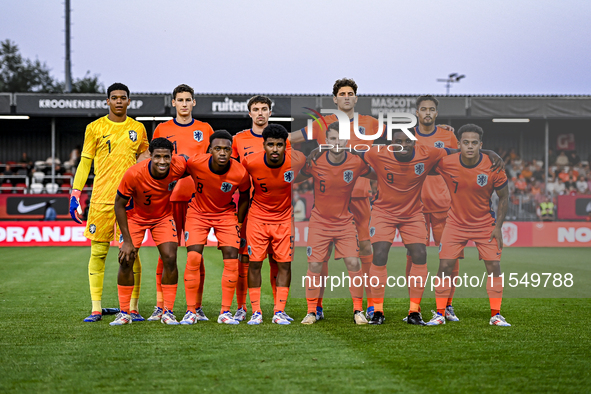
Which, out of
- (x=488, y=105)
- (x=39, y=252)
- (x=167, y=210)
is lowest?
(x=39, y=252)

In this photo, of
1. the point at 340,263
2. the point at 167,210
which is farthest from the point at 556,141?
the point at 167,210

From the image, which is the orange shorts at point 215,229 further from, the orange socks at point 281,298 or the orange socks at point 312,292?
the orange socks at point 312,292

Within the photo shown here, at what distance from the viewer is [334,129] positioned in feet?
20.4

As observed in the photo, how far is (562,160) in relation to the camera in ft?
72.1

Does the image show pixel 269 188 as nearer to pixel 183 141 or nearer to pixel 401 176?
pixel 183 141

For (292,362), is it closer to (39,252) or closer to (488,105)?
(39,252)

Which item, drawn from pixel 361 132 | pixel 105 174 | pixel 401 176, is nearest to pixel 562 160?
pixel 401 176

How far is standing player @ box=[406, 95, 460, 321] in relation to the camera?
21.0ft

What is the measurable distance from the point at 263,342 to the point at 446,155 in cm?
276

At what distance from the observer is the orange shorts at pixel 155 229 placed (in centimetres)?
604

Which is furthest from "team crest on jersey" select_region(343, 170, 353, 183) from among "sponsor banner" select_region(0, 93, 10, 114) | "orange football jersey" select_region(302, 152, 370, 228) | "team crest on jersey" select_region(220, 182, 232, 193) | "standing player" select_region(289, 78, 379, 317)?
"sponsor banner" select_region(0, 93, 10, 114)

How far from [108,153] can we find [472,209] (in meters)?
3.80

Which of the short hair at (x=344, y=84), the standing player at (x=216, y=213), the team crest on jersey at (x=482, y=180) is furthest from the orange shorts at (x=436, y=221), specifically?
the standing player at (x=216, y=213)

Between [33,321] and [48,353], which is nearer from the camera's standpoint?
[48,353]
